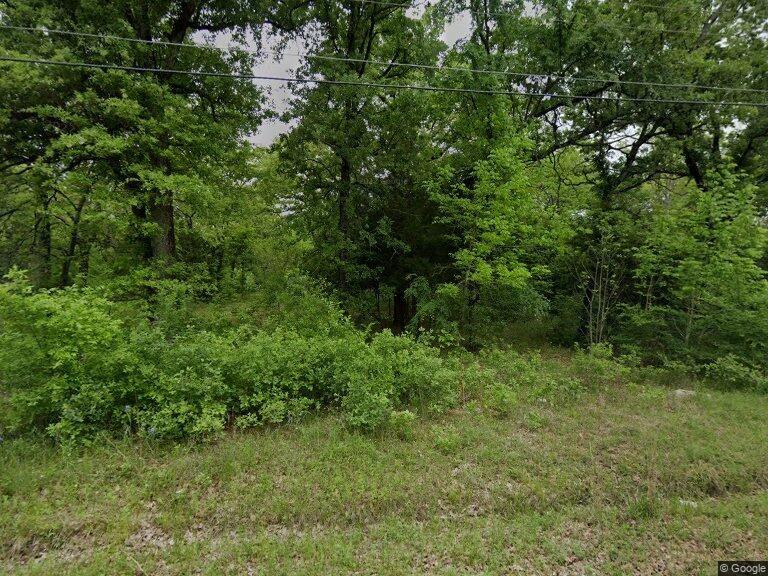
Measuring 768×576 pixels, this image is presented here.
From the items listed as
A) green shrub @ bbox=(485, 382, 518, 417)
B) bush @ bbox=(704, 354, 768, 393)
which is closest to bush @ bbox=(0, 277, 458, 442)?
green shrub @ bbox=(485, 382, 518, 417)

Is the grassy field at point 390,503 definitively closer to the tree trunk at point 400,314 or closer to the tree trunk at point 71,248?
the tree trunk at point 400,314

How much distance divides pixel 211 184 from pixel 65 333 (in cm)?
492

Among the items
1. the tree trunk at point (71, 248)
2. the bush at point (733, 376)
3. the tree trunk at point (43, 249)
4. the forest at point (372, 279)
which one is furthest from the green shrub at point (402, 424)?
the tree trunk at point (43, 249)

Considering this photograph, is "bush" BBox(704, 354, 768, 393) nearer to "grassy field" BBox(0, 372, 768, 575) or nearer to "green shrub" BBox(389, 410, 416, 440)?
"grassy field" BBox(0, 372, 768, 575)

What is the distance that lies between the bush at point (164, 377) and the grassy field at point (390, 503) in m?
0.34

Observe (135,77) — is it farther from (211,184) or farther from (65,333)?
(65,333)

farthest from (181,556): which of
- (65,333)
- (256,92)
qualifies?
(256,92)

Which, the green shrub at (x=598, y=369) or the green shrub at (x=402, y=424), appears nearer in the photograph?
the green shrub at (x=402, y=424)

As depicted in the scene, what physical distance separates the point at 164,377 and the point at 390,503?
11.2 ft

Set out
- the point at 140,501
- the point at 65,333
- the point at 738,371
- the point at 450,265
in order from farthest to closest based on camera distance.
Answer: the point at 450,265, the point at 738,371, the point at 65,333, the point at 140,501

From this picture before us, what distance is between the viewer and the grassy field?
3.25m

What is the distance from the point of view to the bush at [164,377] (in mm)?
4348

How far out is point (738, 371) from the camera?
728 cm

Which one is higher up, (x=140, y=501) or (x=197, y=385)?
(x=197, y=385)
